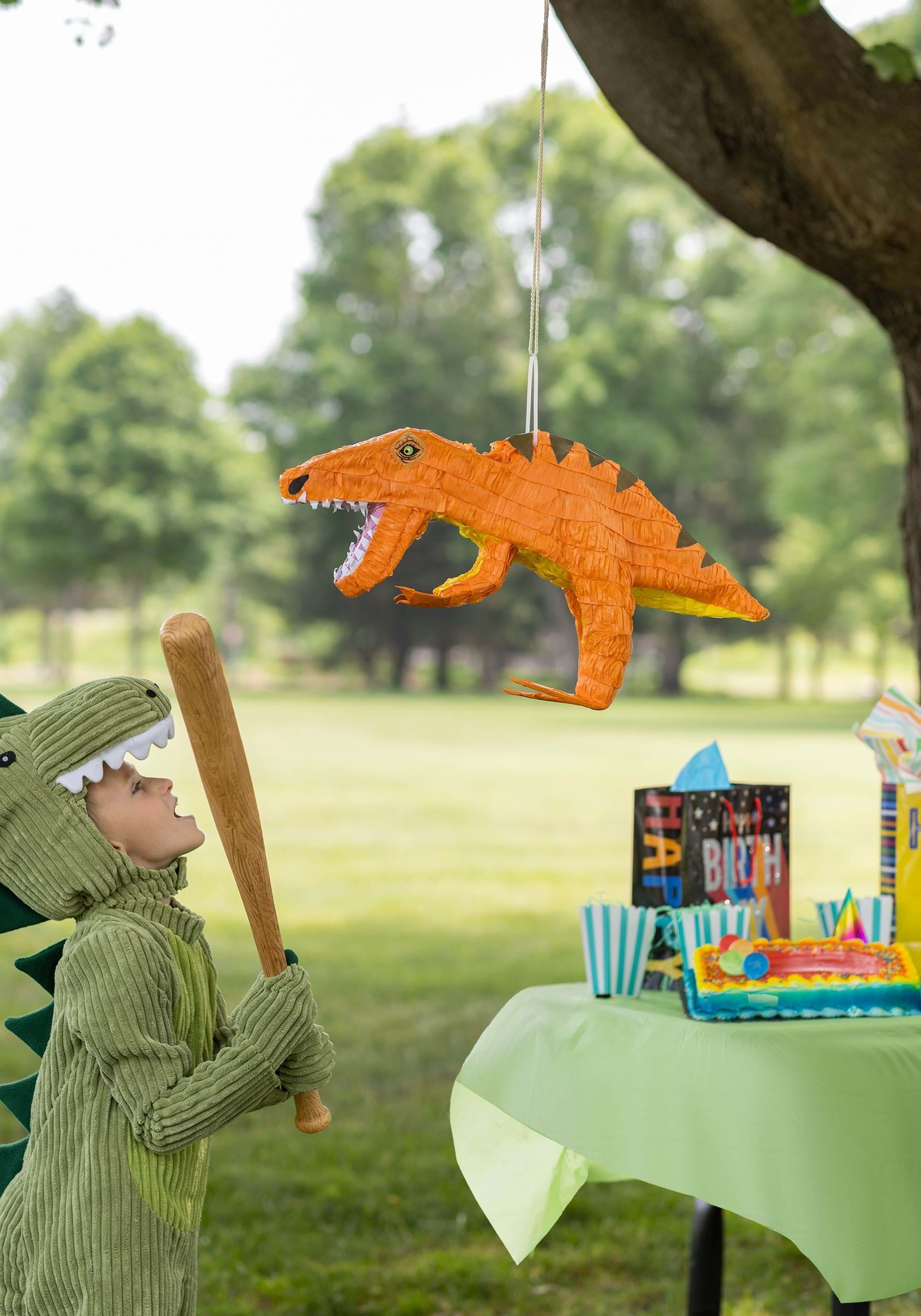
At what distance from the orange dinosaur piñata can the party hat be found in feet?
2.13

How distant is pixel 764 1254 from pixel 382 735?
50.4ft

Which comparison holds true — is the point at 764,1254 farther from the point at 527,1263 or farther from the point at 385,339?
the point at 385,339

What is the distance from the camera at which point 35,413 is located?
123 ft

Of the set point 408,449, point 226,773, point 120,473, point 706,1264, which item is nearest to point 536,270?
point 408,449

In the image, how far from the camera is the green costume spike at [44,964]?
162 cm

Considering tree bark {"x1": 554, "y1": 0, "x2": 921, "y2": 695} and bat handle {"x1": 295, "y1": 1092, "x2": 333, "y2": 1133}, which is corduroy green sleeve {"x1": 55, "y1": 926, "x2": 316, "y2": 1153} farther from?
tree bark {"x1": 554, "y1": 0, "x2": 921, "y2": 695}

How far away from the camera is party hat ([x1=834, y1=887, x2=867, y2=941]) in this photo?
2197 millimetres

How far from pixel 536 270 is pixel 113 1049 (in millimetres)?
1156

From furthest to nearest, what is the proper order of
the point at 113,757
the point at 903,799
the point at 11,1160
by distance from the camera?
1. the point at 903,799
2. the point at 11,1160
3. the point at 113,757

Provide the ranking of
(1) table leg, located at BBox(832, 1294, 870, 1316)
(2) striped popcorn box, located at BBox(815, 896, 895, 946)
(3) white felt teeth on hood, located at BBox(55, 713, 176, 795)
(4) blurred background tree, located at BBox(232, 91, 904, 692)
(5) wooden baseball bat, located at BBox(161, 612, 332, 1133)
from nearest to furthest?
(5) wooden baseball bat, located at BBox(161, 612, 332, 1133) < (3) white felt teeth on hood, located at BBox(55, 713, 176, 795) < (1) table leg, located at BBox(832, 1294, 870, 1316) < (2) striped popcorn box, located at BBox(815, 896, 895, 946) < (4) blurred background tree, located at BBox(232, 91, 904, 692)

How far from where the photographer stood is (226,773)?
4.68ft

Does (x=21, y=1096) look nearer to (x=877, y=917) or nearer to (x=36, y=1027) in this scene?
(x=36, y=1027)

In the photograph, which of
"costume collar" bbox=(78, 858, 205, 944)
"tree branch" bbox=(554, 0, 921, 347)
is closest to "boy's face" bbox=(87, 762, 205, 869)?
"costume collar" bbox=(78, 858, 205, 944)

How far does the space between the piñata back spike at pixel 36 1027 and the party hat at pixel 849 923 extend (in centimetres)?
128
